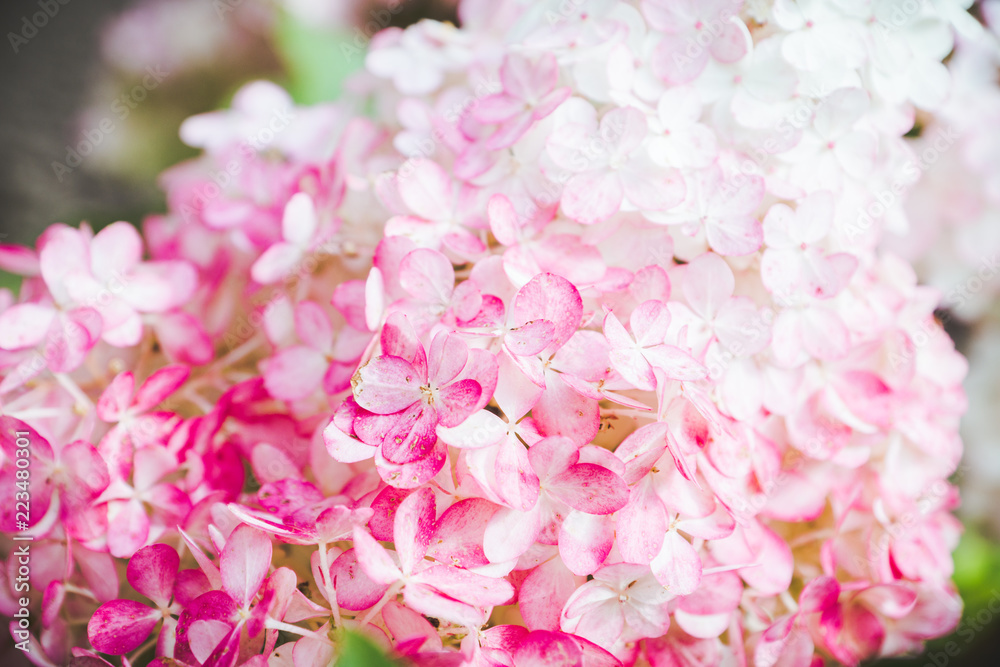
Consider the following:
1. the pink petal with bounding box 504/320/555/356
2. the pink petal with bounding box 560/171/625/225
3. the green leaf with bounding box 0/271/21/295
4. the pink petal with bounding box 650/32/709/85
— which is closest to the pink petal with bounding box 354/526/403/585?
the pink petal with bounding box 504/320/555/356

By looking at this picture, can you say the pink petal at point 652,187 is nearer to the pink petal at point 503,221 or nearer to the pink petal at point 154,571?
the pink petal at point 503,221

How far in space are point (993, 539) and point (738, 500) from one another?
0.48 meters

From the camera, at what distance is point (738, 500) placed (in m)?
0.38

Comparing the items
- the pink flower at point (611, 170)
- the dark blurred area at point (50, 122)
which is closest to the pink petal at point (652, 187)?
the pink flower at point (611, 170)

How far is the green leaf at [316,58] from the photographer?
706 mm

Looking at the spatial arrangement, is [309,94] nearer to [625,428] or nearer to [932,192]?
[625,428]

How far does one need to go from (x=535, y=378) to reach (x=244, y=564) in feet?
0.58

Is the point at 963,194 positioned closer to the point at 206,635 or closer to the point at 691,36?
the point at 691,36

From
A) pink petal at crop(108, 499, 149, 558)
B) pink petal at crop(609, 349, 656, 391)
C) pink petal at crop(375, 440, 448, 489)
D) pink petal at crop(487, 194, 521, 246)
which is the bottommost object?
pink petal at crop(108, 499, 149, 558)

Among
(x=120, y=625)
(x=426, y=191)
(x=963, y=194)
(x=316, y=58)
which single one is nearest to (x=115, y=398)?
(x=120, y=625)

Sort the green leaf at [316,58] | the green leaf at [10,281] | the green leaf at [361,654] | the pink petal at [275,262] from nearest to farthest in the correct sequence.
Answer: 1. the green leaf at [361,654]
2. the pink petal at [275,262]
3. the green leaf at [10,281]
4. the green leaf at [316,58]

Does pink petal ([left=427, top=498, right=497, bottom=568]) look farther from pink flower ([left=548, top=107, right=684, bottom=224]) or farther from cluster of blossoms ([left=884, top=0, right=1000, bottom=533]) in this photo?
→ cluster of blossoms ([left=884, top=0, right=1000, bottom=533])

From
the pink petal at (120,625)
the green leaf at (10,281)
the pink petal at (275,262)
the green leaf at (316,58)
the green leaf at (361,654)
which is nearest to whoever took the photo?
the green leaf at (361,654)

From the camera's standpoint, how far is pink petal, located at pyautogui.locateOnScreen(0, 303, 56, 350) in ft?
1.43
